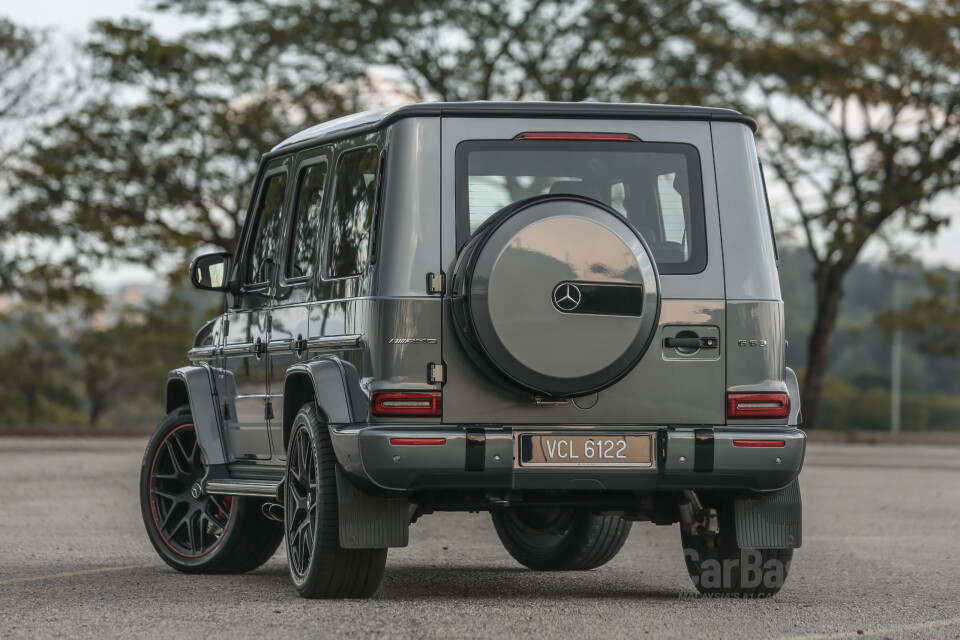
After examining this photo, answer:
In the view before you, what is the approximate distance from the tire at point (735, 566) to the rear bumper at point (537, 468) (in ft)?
1.67

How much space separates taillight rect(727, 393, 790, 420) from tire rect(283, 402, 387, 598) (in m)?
1.60

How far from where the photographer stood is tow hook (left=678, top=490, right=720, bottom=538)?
7277mm

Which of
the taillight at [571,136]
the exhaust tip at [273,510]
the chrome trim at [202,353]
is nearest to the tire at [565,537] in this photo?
the exhaust tip at [273,510]

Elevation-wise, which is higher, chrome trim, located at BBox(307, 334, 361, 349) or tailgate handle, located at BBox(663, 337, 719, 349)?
chrome trim, located at BBox(307, 334, 361, 349)

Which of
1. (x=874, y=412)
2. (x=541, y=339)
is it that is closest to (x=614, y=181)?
(x=541, y=339)

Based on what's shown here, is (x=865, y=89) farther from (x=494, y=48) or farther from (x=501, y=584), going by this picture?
(x=501, y=584)

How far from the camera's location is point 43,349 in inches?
2341

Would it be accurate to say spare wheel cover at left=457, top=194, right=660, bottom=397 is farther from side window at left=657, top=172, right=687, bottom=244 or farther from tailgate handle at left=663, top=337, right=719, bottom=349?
side window at left=657, top=172, right=687, bottom=244

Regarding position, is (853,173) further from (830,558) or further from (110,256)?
(830,558)

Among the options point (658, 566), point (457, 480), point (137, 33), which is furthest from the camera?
point (137, 33)

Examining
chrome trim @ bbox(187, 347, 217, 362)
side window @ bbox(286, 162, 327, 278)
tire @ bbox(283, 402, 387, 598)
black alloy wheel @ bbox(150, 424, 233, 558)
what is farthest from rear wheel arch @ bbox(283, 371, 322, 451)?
chrome trim @ bbox(187, 347, 217, 362)

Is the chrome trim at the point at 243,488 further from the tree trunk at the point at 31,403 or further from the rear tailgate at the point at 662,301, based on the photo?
the tree trunk at the point at 31,403

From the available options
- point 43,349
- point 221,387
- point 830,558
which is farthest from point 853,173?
point 43,349

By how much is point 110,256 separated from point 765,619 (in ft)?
95.1
